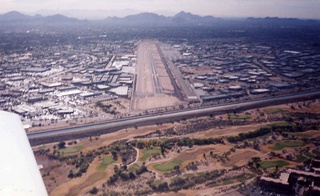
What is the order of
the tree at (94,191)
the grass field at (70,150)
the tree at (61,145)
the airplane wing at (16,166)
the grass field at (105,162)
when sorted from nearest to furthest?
the airplane wing at (16,166) < the tree at (94,191) < the grass field at (105,162) < the grass field at (70,150) < the tree at (61,145)

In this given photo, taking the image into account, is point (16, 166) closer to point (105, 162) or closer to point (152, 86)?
point (105, 162)

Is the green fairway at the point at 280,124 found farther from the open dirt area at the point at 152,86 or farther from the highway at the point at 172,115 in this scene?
the open dirt area at the point at 152,86

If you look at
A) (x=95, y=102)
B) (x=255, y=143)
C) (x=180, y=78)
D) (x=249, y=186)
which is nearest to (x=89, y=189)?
(x=249, y=186)

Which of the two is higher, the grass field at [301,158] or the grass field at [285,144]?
the grass field at [285,144]

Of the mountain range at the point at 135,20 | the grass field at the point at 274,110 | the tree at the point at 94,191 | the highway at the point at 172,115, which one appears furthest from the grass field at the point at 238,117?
the mountain range at the point at 135,20

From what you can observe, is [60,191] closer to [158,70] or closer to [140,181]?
[140,181]

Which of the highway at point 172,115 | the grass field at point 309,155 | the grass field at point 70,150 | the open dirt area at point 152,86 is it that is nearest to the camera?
the grass field at point 309,155

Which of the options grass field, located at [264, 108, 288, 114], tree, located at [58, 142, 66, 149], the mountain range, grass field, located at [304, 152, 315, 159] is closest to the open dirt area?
grass field, located at [264, 108, 288, 114]

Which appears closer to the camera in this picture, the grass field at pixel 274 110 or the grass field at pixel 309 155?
the grass field at pixel 309 155
